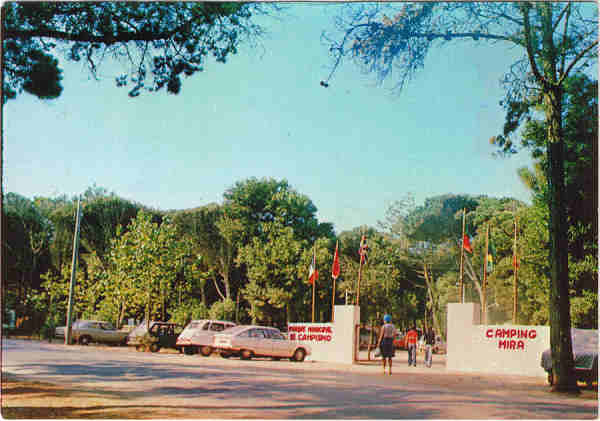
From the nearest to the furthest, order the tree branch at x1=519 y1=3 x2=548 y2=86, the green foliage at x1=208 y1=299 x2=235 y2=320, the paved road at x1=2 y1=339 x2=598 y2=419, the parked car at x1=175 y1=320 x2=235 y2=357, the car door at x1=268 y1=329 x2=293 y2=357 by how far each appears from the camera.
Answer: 1. the paved road at x1=2 y1=339 x2=598 y2=419
2. the tree branch at x1=519 y1=3 x2=548 y2=86
3. the car door at x1=268 y1=329 x2=293 y2=357
4. the parked car at x1=175 y1=320 x2=235 y2=357
5. the green foliage at x1=208 y1=299 x2=235 y2=320

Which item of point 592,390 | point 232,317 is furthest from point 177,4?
point 232,317

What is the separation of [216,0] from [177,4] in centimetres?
74

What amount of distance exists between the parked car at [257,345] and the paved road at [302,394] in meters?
7.63

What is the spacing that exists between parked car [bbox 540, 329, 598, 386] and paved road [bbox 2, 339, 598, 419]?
0.63 meters

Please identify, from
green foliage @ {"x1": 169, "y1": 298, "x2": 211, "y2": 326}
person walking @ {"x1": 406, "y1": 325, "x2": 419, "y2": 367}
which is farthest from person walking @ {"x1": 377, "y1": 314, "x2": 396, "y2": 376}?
green foliage @ {"x1": 169, "y1": 298, "x2": 211, "y2": 326}

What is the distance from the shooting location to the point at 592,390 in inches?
537

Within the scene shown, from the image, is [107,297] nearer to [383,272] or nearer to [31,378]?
[383,272]

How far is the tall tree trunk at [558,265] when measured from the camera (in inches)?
494

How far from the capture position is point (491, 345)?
18.6 meters

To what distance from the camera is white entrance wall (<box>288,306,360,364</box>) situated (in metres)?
22.7

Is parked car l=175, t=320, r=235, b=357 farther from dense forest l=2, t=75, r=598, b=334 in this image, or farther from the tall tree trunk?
the tall tree trunk

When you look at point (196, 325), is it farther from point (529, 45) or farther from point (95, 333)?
point (529, 45)

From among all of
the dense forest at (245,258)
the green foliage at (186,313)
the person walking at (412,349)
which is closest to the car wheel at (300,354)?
the person walking at (412,349)

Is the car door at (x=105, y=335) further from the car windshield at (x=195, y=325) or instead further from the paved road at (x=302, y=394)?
the paved road at (x=302, y=394)
